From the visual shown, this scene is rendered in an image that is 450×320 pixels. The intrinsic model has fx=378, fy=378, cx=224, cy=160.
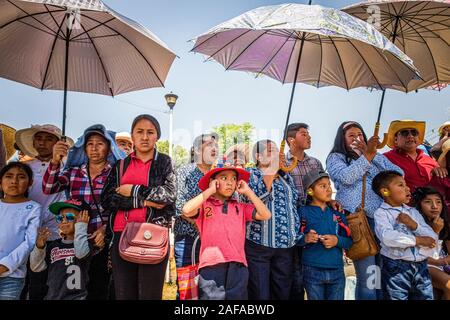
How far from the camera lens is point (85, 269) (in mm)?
3502

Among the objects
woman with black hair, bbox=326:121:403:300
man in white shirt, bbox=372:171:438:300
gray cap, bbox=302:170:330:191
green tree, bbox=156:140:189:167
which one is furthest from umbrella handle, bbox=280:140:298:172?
green tree, bbox=156:140:189:167

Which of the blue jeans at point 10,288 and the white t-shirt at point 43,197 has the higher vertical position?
the white t-shirt at point 43,197

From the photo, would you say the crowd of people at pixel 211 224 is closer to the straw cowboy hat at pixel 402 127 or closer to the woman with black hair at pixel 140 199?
the woman with black hair at pixel 140 199

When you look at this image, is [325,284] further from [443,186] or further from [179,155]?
[179,155]

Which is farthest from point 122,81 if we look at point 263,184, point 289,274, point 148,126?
point 289,274

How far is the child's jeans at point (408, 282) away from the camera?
3.53m

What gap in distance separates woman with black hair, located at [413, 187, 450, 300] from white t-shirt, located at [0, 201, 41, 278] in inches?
153

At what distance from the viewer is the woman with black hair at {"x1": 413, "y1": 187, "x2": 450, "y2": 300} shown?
3873mm

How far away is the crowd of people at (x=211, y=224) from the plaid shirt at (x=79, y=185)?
0.01 metres

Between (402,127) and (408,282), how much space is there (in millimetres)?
1845

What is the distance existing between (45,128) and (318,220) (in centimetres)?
316

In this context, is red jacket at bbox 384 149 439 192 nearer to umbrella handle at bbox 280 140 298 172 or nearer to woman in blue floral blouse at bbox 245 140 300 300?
umbrella handle at bbox 280 140 298 172

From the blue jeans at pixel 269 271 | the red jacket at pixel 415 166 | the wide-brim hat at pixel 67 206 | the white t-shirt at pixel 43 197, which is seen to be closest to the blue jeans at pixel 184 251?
the blue jeans at pixel 269 271

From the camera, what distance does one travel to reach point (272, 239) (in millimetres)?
3496
